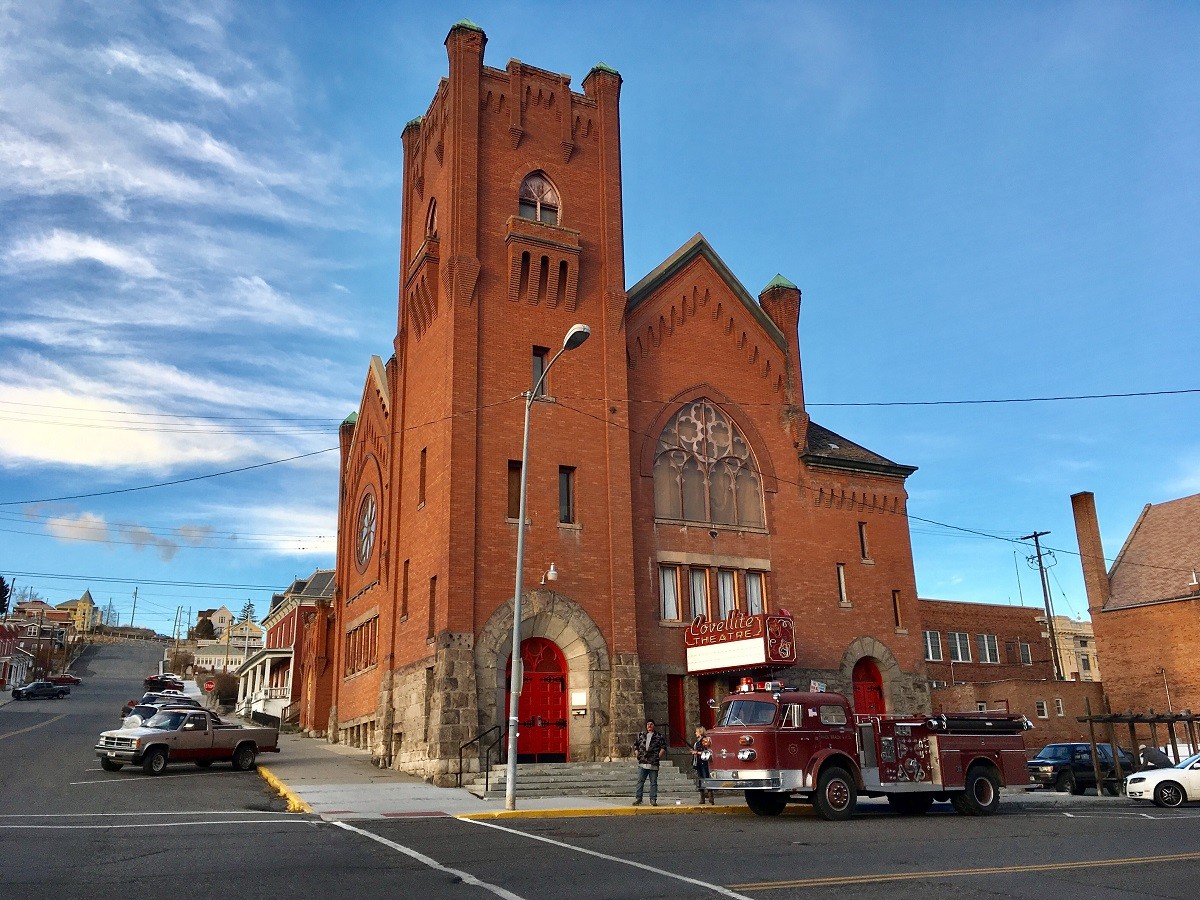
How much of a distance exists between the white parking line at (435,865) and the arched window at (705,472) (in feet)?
60.0

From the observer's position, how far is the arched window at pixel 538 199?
104ft

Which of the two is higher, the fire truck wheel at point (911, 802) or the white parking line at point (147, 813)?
the white parking line at point (147, 813)

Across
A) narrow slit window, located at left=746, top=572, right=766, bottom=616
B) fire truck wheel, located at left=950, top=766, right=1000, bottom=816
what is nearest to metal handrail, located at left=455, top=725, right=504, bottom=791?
narrow slit window, located at left=746, top=572, right=766, bottom=616

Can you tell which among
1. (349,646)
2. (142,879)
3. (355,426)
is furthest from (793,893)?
(355,426)

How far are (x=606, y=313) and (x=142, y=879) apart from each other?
23876 mm

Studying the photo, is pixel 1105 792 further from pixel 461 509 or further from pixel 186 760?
pixel 186 760

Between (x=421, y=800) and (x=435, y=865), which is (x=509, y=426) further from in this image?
(x=435, y=865)

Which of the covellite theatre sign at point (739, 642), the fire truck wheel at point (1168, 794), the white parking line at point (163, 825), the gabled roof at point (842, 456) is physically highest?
the gabled roof at point (842, 456)

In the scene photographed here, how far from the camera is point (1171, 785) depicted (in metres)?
25.1

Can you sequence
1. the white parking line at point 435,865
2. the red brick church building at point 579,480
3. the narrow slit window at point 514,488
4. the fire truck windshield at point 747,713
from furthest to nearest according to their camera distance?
the narrow slit window at point 514,488
the red brick church building at point 579,480
the fire truck windshield at point 747,713
the white parking line at point 435,865

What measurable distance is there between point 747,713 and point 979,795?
6193 mm

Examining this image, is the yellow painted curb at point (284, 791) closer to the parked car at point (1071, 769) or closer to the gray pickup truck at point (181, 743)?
the gray pickup truck at point (181, 743)

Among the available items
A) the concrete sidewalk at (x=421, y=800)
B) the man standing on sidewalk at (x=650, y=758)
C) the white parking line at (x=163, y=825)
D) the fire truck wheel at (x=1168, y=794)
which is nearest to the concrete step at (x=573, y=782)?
the concrete sidewalk at (x=421, y=800)

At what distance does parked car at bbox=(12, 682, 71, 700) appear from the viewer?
72.3m
